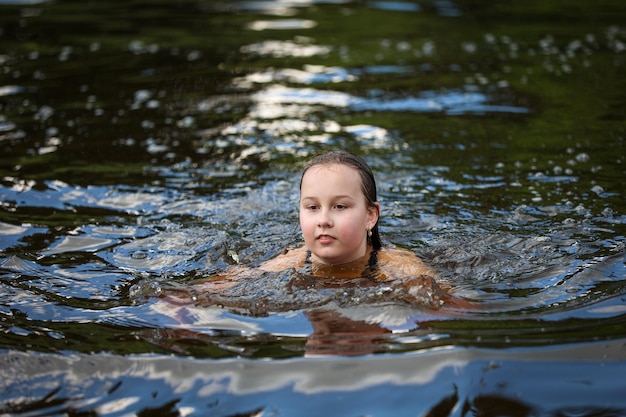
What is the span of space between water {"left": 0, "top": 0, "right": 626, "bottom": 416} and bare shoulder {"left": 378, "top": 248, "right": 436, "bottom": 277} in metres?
0.18

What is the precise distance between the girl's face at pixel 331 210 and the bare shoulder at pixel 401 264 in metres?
0.31

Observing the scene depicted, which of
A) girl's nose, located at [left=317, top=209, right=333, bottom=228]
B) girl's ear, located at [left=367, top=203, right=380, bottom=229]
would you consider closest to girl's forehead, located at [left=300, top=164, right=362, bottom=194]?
girl's nose, located at [left=317, top=209, right=333, bottom=228]

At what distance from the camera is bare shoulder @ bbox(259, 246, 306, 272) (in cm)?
587

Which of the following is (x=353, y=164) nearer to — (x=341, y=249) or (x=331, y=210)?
(x=331, y=210)

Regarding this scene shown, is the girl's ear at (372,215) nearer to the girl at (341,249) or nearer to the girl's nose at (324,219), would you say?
the girl at (341,249)

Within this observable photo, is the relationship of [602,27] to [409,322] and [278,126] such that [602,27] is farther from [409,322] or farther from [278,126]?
[409,322]

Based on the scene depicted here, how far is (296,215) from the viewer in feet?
23.6

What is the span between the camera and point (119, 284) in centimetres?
562

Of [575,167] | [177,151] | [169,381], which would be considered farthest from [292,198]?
[169,381]

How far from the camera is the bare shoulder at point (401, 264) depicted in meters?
5.59

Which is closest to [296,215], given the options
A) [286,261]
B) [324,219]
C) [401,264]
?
[286,261]

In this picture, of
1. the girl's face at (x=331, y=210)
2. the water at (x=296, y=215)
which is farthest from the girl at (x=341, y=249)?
the water at (x=296, y=215)

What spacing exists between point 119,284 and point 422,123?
506 cm

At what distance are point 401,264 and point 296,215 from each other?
Answer: 5.60 feet
